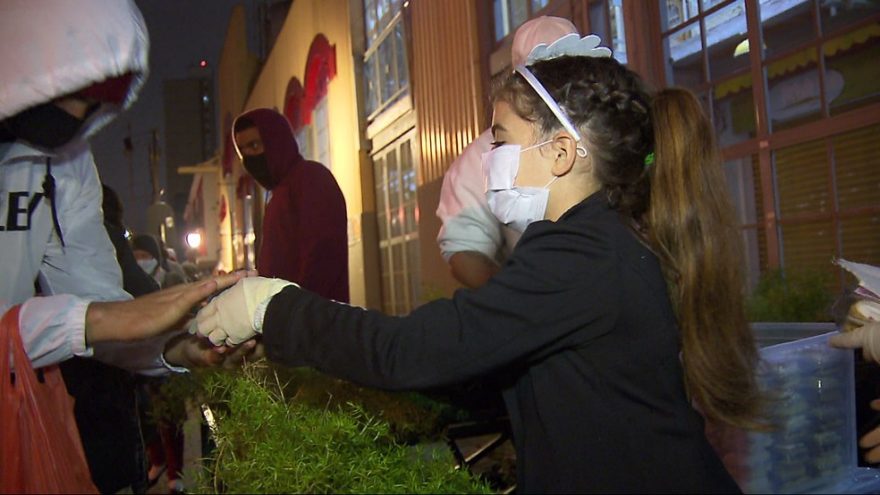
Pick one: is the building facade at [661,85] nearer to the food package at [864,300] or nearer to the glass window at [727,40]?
the glass window at [727,40]

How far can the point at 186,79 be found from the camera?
2.21 metres

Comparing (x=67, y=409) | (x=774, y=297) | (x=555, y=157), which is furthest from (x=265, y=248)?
(x=774, y=297)

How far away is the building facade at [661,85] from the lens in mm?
3186

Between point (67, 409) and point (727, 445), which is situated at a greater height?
point (67, 409)

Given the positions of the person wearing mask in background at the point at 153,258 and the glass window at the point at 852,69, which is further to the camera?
the person wearing mask in background at the point at 153,258

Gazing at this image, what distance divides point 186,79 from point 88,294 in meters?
0.74

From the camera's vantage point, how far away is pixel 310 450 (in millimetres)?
1258

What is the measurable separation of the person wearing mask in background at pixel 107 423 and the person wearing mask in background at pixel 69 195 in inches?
2.4

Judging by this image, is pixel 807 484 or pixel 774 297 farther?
pixel 774 297

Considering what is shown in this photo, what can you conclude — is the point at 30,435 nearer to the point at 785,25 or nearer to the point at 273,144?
the point at 273,144

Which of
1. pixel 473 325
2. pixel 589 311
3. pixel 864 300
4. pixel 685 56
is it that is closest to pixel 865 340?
pixel 864 300

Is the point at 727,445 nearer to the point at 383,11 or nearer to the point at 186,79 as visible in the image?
the point at 186,79

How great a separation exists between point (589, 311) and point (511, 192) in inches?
17.0

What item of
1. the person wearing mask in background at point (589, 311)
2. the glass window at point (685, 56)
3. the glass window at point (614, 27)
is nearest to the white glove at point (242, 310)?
the person wearing mask in background at point (589, 311)
